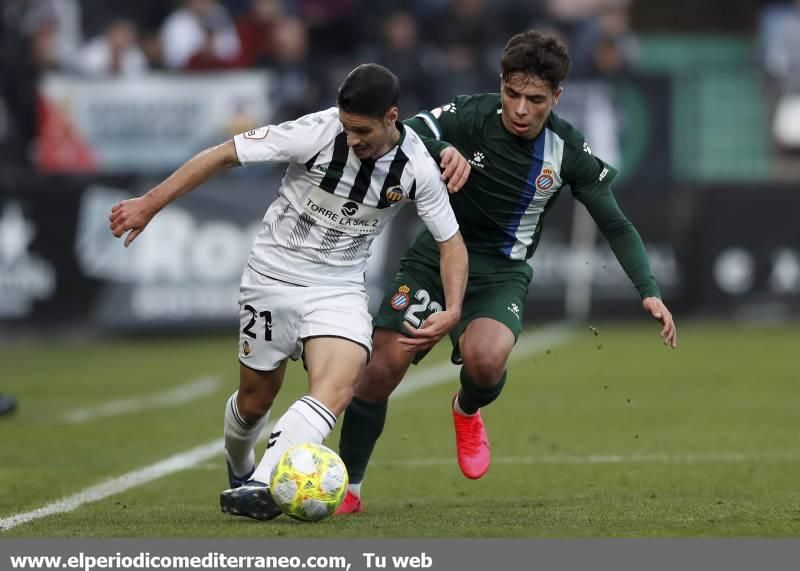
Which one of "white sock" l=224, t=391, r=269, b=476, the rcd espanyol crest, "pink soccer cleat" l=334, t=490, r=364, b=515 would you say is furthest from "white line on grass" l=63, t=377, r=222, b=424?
the rcd espanyol crest

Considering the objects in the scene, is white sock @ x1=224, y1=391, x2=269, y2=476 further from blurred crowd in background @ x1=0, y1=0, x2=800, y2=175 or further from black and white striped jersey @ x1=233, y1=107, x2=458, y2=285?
blurred crowd in background @ x1=0, y1=0, x2=800, y2=175

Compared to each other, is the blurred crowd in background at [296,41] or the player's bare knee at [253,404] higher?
the player's bare knee at [253,404]

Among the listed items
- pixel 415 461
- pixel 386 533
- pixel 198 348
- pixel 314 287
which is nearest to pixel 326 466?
pixel 386 533

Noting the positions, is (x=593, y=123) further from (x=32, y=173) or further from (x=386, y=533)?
(x=386, y=533)

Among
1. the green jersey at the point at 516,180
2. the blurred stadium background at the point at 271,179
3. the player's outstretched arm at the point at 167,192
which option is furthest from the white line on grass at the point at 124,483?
the blurred stadium background at the point at 271,179

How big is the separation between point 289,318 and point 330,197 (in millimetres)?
529

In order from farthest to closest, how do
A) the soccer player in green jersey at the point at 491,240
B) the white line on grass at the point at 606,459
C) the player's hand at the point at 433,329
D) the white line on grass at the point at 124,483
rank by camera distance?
the white line on grass at the point at 606,459 → the soccer player in green jersey at the point at 491,240 → the white line on grass at the point at 124,483 → the player's hand at the point at 433,329

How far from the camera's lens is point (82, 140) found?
17.0 metres

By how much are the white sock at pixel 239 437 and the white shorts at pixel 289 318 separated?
324mm

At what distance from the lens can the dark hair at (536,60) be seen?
6723 millimetres

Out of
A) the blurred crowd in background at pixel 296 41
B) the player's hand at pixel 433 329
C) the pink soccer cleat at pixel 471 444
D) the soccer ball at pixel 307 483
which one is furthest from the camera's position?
the blurred crowd in background at pixel 296 41

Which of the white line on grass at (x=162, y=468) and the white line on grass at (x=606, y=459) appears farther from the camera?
the white line on grass at (x=606, y=459)

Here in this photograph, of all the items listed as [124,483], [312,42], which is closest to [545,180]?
[124,483]

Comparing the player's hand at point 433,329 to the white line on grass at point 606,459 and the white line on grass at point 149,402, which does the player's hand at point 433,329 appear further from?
the white line on grass at point 149,402
